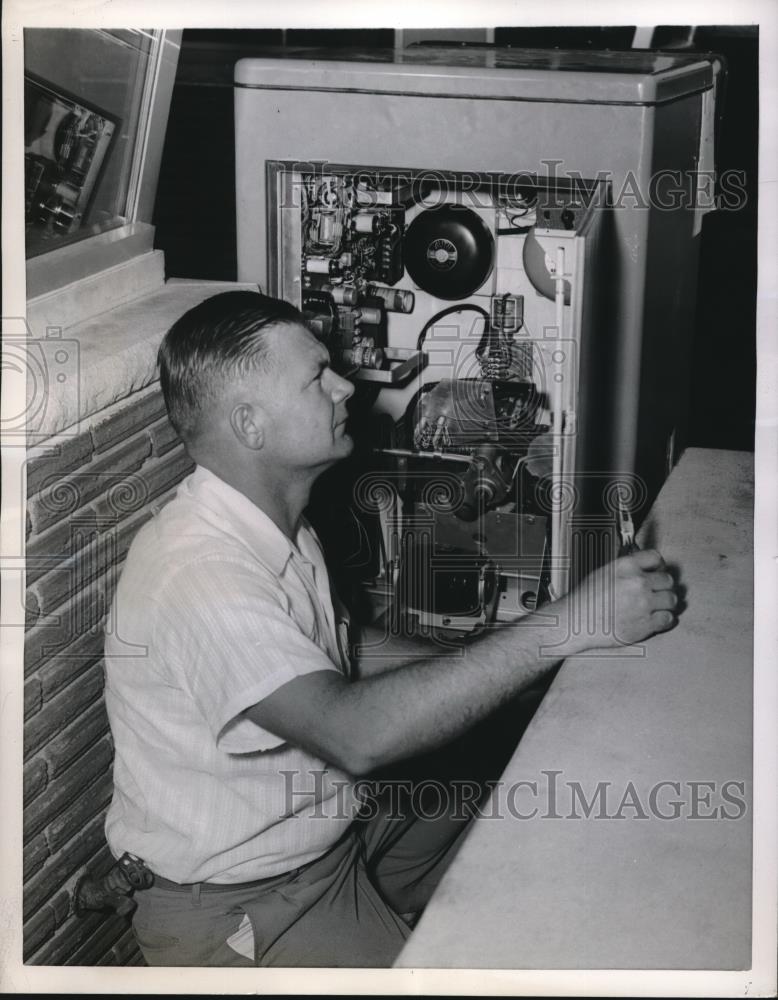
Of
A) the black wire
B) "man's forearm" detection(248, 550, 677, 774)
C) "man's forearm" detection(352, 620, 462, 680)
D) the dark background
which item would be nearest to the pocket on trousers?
"man's forearm" detection(248, 550, 677, 774)

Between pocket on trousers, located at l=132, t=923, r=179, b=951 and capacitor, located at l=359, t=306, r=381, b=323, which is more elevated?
capacitor, located at l=359, t=306, r=381, b=323

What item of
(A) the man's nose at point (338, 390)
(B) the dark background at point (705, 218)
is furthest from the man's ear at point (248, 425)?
(B) the dark background at point (705, 218)

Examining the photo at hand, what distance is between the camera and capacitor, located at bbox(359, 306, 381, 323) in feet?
7.15

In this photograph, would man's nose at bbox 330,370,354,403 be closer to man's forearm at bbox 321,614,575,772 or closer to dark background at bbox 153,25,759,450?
man's forearm at bbox 321,614,575,772

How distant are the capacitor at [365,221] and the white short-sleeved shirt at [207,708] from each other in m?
0.79

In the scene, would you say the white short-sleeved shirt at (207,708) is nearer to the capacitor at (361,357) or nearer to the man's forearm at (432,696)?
the man's forearm at (432,696)

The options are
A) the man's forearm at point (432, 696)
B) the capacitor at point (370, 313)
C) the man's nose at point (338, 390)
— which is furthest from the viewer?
the capacitor at point (370, 313)

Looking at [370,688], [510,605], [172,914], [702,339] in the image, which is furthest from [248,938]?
[702,339]

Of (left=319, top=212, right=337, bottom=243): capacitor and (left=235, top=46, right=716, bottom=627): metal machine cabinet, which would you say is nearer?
(left=235, top=46, right=716, bottom=627): metal machine cabinet

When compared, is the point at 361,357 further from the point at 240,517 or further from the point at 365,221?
the point at 240,517

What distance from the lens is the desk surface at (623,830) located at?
1.11m

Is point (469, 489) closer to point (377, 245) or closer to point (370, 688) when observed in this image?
point (377, 245)

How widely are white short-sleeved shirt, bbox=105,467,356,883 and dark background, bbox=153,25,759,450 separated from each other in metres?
0.79

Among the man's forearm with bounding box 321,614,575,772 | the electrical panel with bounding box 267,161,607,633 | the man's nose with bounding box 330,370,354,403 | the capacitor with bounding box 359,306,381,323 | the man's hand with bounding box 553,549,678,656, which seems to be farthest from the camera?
the capacitor with bounding box 359,306,381,323
